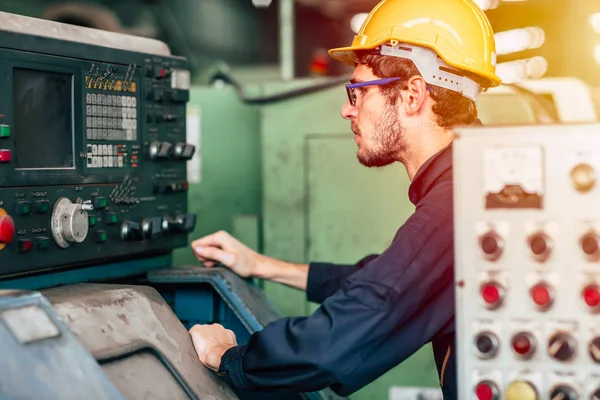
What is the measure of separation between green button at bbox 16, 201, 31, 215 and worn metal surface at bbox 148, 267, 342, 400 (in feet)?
1.48

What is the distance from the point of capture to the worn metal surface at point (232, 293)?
2.03 meters

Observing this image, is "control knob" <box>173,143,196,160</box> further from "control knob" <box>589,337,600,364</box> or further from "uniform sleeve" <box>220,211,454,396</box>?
"control knob" <box>589,337,600,364</box>

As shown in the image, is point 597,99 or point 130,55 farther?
point 597,99

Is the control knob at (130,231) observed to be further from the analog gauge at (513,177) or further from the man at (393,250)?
the analog gauge at (513,177)

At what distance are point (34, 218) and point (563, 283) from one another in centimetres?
104

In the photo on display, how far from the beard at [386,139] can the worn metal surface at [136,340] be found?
23.8 inches

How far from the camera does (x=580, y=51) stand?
16.7 ft

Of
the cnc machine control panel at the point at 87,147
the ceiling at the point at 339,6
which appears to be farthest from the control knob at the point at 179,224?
the ceiling at the point at 339,6

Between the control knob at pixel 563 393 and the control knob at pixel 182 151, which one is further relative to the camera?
the control knob at pixel 182 151

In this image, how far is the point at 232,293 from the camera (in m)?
2.04

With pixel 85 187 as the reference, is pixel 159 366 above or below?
below

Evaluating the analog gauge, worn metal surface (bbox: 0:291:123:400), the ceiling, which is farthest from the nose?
the ceiling

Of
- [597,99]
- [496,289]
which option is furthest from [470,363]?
[597,99]

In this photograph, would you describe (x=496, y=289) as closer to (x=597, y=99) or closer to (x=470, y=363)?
(x=470, y=363)
